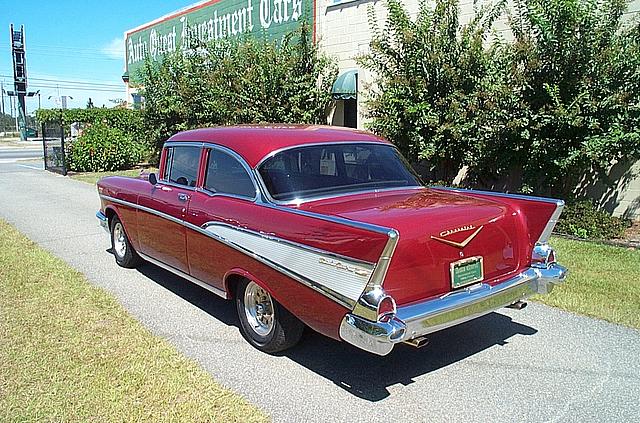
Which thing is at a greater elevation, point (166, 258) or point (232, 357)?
point (166, 258)

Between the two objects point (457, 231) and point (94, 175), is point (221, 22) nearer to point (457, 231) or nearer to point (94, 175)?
point (94, 175)

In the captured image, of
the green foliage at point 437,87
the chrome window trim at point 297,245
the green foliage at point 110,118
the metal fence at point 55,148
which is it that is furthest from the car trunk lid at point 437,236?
the green foliage at point 110,118

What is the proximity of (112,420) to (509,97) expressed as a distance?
24.8ft

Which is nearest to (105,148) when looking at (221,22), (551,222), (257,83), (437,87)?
(221,22)

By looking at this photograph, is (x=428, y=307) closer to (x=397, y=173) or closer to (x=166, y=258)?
(x=397, y=173)

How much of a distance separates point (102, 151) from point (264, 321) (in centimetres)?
1716

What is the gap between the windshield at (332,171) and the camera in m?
4.46

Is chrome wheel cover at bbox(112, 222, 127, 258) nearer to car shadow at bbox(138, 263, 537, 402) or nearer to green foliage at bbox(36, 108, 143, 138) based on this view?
car shadow at bbox(138, 263, 537, 402)

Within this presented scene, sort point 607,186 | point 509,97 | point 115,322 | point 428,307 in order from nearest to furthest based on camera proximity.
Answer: point 428,307 < point 115,322 < point 509,97 < point 607,186

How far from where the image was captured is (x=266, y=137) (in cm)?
486

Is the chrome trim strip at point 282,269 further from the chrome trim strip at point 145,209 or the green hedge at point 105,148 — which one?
the green hedge at point 105,148

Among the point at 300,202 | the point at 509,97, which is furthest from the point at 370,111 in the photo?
the point at 300,202

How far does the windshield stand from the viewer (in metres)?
4.46

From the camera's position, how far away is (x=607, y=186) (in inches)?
392
